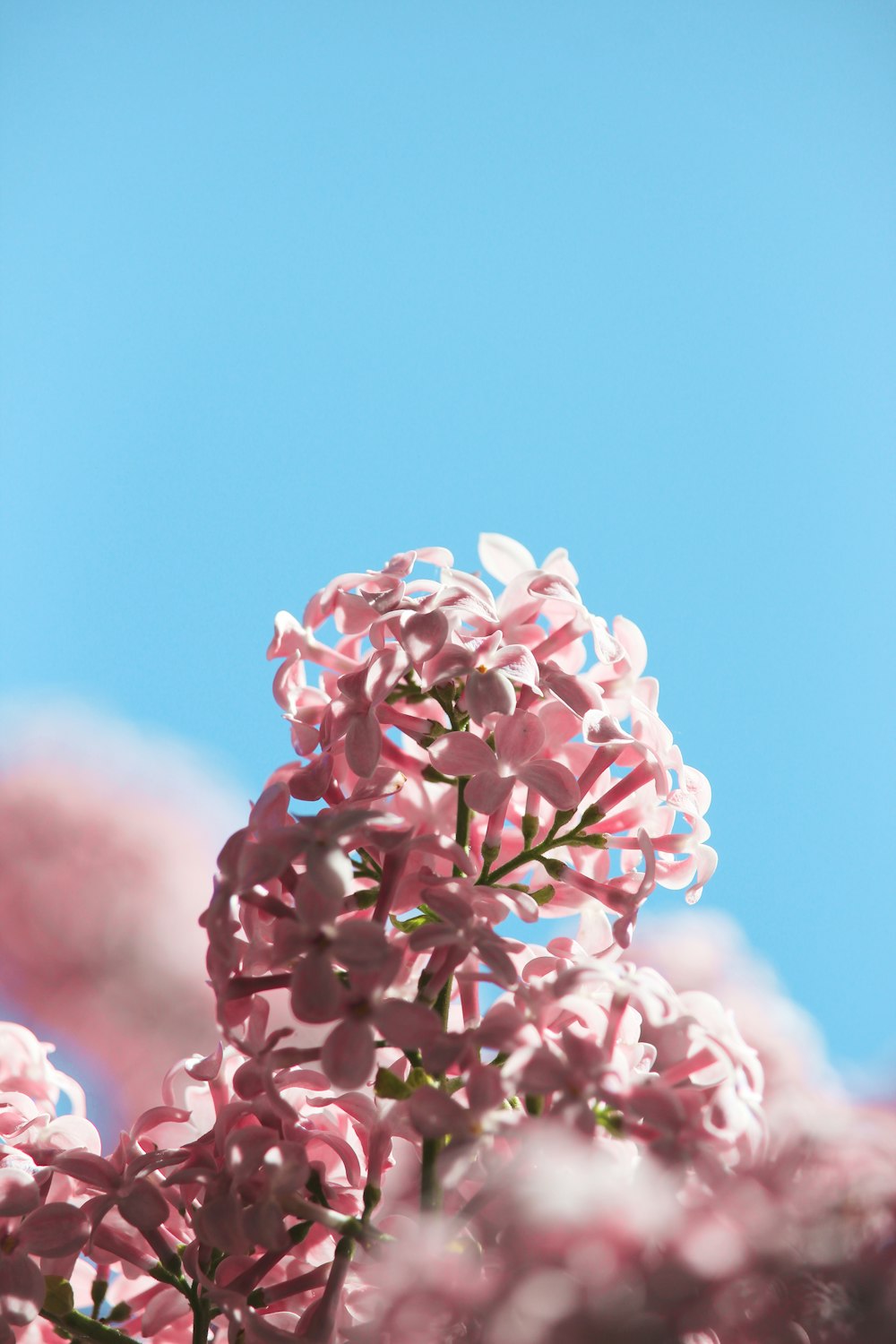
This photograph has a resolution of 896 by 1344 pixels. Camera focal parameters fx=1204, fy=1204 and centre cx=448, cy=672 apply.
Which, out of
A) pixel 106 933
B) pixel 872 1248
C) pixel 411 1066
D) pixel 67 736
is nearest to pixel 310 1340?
pixel 411 1066

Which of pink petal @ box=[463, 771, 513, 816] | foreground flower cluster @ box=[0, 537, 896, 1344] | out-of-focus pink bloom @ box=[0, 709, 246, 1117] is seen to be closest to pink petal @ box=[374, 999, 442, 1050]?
foreground flower cluster @ box=[0, 537, 896, 1344]

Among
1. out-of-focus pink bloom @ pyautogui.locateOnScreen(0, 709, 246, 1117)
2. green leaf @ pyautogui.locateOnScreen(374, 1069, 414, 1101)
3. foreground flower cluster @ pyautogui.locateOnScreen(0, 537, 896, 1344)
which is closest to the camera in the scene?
foreground flower cluster @ pyautogui.locateOnScreen(0, 537, 896, 1344)

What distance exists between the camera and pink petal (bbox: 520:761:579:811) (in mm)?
493

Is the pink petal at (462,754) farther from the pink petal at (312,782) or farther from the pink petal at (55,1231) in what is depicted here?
the pink petal at (55,1231)

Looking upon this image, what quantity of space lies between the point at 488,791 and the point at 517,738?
0.08ft

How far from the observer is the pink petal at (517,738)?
0.50 metres

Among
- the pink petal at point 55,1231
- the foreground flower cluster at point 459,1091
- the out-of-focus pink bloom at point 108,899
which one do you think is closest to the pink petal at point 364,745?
the foreground flower cluster at point 459,1091

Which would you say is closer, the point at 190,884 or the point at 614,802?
the point at 614,802

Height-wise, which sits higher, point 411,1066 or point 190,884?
point 190,884

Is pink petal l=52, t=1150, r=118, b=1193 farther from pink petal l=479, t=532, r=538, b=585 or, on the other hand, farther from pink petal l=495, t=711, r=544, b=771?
pink petal l=479, t=532, r=538, b=585

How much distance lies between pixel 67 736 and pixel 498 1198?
59.4 inches

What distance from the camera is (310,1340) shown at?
1.38 feet

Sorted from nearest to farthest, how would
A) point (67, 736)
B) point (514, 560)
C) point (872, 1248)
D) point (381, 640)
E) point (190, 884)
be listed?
1. point (872, 1248)
2. point (381, 640)
3. point (514, 560)
4. point (190, 884)
5. point (67, 736)

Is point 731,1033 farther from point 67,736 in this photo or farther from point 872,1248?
point 67,736
